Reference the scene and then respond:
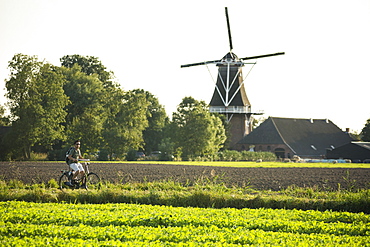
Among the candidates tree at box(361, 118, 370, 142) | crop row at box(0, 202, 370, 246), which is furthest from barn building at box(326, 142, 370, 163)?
crop row at box(0, 202, 370, 246)

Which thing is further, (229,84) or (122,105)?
(229,84)

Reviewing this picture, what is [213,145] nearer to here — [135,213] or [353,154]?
[353,154]

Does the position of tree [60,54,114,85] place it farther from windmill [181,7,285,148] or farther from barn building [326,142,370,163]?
barn building [326,142,370,163]

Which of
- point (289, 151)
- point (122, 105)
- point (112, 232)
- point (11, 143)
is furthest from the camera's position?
point (289, 151)

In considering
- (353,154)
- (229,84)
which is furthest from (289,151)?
(229,84)

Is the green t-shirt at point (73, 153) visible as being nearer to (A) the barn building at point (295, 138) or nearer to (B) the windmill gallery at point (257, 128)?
(B) the windmill gallery at point (257, 128)

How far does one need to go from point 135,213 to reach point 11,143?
4357 centimetres

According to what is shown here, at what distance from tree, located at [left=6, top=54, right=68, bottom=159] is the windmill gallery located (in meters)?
23.7

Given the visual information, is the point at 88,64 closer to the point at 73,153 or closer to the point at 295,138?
the point at 295,138

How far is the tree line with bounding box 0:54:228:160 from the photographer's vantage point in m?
54.2

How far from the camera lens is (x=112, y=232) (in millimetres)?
11156

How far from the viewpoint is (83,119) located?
6009cm

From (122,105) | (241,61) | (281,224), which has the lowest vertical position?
(281,224)

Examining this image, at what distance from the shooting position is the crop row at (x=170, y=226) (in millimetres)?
10641
